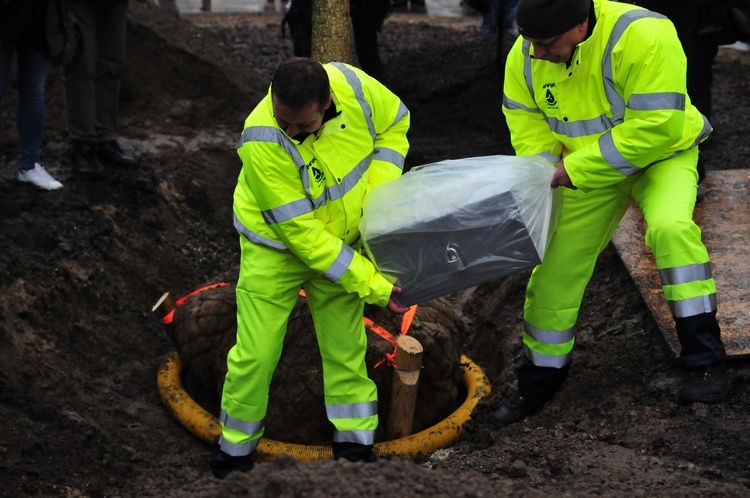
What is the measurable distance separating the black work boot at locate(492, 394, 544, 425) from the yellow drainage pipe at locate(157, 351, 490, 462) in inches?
9.2

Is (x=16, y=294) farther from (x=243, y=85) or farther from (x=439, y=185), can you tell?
(x=243, y=85)

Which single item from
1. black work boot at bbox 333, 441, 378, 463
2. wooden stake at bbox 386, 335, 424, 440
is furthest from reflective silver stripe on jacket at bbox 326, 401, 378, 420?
wooden stake at bbox 386, 335, 424, 440

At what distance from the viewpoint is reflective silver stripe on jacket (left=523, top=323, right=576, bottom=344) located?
4688 mm

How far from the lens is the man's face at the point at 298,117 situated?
13.1 feet

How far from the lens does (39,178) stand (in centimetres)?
650

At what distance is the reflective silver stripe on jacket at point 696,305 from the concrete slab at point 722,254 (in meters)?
0.43

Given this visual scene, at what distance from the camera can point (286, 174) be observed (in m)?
4.18

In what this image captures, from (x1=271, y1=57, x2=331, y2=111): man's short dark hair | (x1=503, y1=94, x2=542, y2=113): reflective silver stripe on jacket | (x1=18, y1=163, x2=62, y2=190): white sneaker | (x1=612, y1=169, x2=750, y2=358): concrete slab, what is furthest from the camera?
(x1=18, y1=163, x2=62, y2=190): white sneaker

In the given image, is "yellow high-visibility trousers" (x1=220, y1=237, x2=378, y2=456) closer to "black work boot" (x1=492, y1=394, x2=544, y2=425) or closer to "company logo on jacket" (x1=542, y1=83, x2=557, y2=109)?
"black work boot" (x1=492, y1=394, x2=544, y2=425)

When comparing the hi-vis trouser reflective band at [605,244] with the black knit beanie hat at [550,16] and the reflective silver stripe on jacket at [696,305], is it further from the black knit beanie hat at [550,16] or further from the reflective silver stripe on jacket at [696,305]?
the black knit beanie hat at [550,16]

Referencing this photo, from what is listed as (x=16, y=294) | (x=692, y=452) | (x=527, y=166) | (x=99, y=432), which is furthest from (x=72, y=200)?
(x=692, y=452)

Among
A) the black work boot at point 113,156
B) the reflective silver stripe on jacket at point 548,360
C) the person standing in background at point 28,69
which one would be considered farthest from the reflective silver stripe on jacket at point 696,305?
the black work boot at point 113,156

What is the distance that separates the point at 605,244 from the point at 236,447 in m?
1.92

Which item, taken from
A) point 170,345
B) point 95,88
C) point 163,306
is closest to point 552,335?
point 163,306
